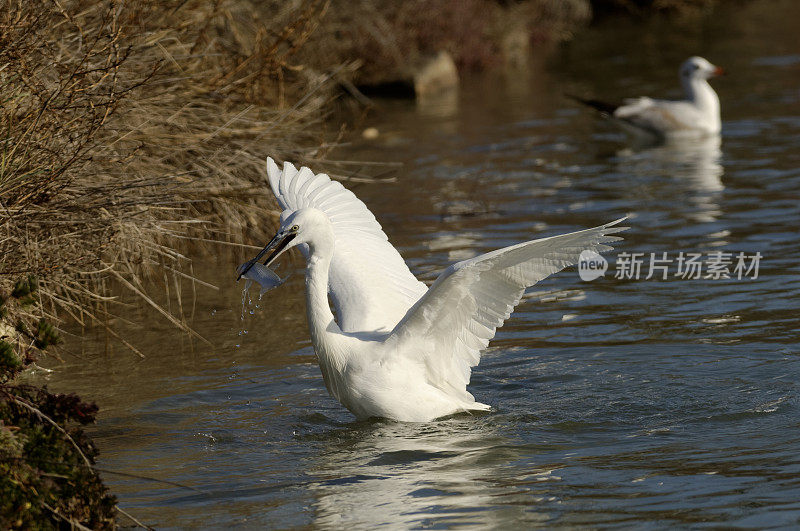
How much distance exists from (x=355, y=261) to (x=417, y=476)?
197 centimetres

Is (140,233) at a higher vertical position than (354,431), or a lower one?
higher

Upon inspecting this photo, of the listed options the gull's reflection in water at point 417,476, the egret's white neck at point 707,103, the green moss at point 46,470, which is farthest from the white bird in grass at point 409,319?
the egret's white neck at point 707,103

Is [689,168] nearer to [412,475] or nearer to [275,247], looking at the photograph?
[275,247]

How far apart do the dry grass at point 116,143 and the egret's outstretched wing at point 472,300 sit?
1.79m

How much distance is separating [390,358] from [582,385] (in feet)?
4.33

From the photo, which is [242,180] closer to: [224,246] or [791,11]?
[224,246]

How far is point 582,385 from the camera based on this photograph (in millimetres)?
7023

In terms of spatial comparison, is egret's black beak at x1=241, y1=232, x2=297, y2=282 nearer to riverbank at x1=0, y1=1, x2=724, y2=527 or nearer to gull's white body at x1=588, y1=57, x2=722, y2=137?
riverbank at x1=0, y1=1, x2=724, y2=527

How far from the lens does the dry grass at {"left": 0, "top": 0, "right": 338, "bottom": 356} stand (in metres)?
6.75

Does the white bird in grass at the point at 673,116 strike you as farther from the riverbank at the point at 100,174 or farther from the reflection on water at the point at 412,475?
the reflection on water at the point at 412,475

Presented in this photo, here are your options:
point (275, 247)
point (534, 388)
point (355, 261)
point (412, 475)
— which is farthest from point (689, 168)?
point (412, 475)

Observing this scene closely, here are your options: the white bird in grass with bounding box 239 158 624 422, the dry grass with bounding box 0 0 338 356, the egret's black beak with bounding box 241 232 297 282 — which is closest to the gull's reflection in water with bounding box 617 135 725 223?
the dry grass with bounding box 0 0 338 356

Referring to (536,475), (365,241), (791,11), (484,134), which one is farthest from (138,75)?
(791,11)

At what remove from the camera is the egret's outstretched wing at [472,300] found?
576cm
